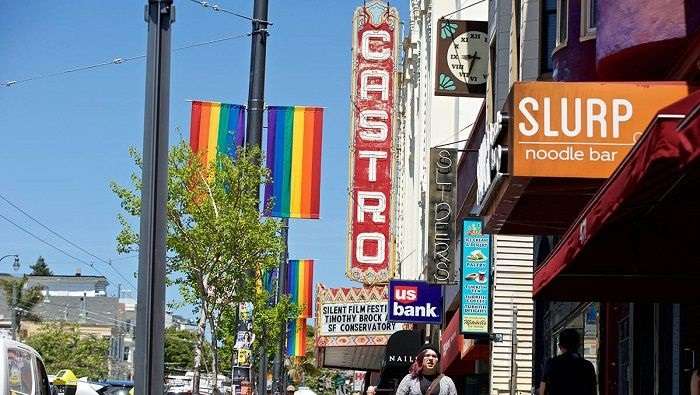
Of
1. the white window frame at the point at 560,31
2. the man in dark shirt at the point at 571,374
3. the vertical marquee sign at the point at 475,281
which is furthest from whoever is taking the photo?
the vertical marquee sign at the point at 475,281

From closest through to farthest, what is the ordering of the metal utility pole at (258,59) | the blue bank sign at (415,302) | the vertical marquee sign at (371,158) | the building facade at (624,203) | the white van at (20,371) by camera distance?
the building facade at (624,203) < the white van at (20,371) < the metal utility pole at (258,59) < the blue bank sign at (415,302) < the vertical marquee sign at (371,158)

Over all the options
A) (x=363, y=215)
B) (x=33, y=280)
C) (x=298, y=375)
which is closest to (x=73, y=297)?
(x=33, y=280)

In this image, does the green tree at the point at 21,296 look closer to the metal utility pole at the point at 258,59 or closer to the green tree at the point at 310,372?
the green tree at the point at 310,372

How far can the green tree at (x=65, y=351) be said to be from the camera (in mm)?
105750

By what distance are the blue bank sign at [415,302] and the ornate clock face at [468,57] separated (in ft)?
21.9

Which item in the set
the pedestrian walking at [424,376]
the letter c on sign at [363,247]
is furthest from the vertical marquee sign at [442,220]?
the letter c on sign at [363,247]

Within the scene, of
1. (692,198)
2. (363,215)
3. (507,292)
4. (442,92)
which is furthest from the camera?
(363,215)

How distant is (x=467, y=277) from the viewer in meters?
25.8

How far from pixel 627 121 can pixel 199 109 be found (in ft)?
55.5

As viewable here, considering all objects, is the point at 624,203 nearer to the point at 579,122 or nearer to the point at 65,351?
the point at 579,122

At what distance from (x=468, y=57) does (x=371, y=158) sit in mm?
23407

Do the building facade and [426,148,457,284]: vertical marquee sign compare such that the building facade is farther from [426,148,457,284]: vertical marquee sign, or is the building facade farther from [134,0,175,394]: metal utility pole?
[426,148,457,284]: vertical marquee sign

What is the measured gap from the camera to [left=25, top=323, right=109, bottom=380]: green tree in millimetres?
105750

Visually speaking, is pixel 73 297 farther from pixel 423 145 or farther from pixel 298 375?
pixel 423 145
